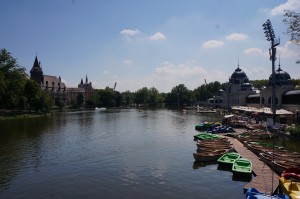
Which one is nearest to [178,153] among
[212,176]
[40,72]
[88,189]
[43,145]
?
[212,176]

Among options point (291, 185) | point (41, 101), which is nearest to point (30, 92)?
point (41, 101)

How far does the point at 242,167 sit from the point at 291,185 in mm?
7482

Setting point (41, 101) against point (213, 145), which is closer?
point (213, 145)

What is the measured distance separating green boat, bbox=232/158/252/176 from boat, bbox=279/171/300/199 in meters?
3.91

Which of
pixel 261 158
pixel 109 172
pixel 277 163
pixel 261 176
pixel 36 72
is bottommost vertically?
pixel 109 172

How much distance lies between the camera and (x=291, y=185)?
20688 millimetres

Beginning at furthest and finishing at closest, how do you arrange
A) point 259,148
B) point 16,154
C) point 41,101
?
1. point 41,101
2. point 16,154
3. point 259,148

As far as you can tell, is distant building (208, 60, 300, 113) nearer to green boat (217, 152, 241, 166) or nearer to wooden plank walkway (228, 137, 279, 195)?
wooden plank walkway (228, 137, 279, 195)

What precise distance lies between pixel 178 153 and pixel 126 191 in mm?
15937

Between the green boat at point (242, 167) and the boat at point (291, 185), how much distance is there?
3908 millimetres

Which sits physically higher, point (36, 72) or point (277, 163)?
point (36, 72)

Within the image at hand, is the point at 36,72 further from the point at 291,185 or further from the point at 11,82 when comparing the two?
the point at 291,185

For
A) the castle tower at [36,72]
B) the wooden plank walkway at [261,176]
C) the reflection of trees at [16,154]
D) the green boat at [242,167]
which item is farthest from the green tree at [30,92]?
the green boat at [242,167]

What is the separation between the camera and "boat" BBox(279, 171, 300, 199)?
63.7ft
